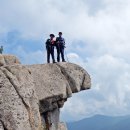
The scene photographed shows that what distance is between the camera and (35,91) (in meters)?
31.5

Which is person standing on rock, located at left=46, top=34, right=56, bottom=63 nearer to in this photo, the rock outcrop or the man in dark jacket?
the man in dark jacket

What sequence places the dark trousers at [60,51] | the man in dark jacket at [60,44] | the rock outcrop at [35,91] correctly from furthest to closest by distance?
the dark trousers at [60,51]
the man in dark jacket at [60,44]
the rock outcrop at [35,91]

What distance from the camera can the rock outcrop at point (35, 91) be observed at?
2703 cm

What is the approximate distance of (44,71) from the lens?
34656mm

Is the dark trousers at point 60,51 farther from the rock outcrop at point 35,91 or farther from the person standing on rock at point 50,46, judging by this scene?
the rock outcrop at point 35,91

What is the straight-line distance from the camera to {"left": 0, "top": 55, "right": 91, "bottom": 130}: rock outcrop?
2703cm

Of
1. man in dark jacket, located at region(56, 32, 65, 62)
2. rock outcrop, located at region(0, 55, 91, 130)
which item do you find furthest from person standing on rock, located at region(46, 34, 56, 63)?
rock outcrop, located at region(0, 55, 91, 130)

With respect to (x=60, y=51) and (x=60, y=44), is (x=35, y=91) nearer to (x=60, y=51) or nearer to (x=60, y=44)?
(x=60, y=44)

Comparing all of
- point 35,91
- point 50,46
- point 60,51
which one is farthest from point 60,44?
point 35,91

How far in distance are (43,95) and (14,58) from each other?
6889 mm

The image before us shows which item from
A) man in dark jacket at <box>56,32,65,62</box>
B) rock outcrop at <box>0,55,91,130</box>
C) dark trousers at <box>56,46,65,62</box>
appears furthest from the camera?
dark trousers at <box>56,46,65,62</box>

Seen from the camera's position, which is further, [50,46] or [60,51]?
[60,51]

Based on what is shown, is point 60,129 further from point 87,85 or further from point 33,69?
point 33,69

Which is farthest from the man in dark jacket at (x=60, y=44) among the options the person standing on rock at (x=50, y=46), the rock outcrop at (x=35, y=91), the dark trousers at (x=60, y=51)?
the rock outcrop at (x=35, y=91)
